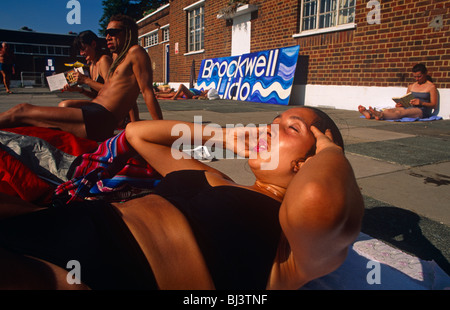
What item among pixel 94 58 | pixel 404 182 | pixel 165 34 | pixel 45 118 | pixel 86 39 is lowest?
pixel 404 182

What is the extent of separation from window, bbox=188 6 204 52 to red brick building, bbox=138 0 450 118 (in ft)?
5.06

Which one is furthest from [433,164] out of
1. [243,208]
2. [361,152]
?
[243,208]

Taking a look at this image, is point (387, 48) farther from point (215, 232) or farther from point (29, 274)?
Answer: point (29, 274)

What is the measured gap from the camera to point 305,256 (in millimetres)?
937

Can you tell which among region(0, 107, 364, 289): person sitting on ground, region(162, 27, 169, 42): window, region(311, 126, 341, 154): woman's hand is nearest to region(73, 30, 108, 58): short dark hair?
region(0, 107, 364, 289): person sitting on ground

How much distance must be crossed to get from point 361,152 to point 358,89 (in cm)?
489

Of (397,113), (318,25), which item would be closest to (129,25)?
(397,113)

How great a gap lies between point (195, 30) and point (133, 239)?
1571 centimetres

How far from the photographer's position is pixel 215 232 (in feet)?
3.56

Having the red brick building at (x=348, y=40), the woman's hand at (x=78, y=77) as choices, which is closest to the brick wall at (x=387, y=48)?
the red brick building at (x=348, y=40)

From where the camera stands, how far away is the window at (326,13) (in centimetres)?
815

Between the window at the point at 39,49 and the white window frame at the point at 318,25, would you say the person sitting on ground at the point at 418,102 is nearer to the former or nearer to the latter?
the white window frame at the point at 318,25

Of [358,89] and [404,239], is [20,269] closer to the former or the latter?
[404,239]

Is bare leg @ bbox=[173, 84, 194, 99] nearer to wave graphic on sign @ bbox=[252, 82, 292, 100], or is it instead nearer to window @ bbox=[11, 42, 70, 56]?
wave graphic on sign @ bbox=[252, 82, 292, 100]
